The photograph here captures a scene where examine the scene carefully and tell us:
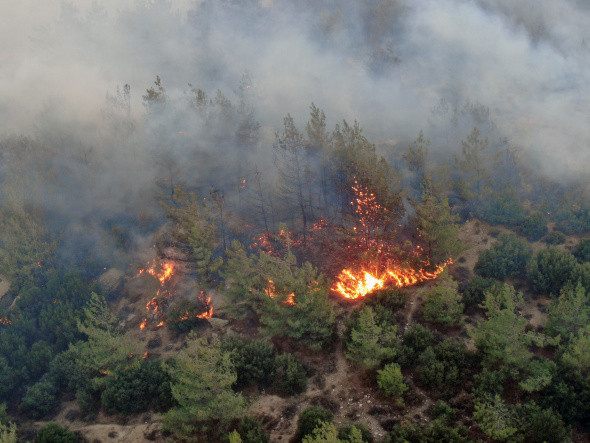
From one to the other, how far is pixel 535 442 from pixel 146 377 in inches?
Answer: 1117

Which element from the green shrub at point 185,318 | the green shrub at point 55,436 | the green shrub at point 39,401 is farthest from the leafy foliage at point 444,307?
the green shrub at point 39,401

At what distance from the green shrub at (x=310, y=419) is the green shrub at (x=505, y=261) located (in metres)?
22.3

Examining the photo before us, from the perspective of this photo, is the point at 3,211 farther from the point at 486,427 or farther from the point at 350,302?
the point at 486,427

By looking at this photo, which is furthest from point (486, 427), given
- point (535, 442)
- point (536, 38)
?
point (536, 38)

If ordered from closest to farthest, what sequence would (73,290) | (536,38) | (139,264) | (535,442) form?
1. (535,442)
2. (73,290)
3. (139,264)
4. (536,38)

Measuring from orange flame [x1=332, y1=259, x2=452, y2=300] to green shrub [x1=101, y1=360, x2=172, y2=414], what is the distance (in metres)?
18.3

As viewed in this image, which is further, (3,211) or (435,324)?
(3,211)

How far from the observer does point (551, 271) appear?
1635 inches

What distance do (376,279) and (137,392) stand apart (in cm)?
2354

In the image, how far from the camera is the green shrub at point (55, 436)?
33.1 metres

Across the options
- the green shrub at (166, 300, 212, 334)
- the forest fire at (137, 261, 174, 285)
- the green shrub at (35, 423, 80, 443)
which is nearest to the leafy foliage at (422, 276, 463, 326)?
the green shrub at (166, 300, 212, 334)

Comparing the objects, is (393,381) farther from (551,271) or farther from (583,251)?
(583,251)

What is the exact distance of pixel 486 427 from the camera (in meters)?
28.3

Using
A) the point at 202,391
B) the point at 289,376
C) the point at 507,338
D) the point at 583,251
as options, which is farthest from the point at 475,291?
the point at 202,391
